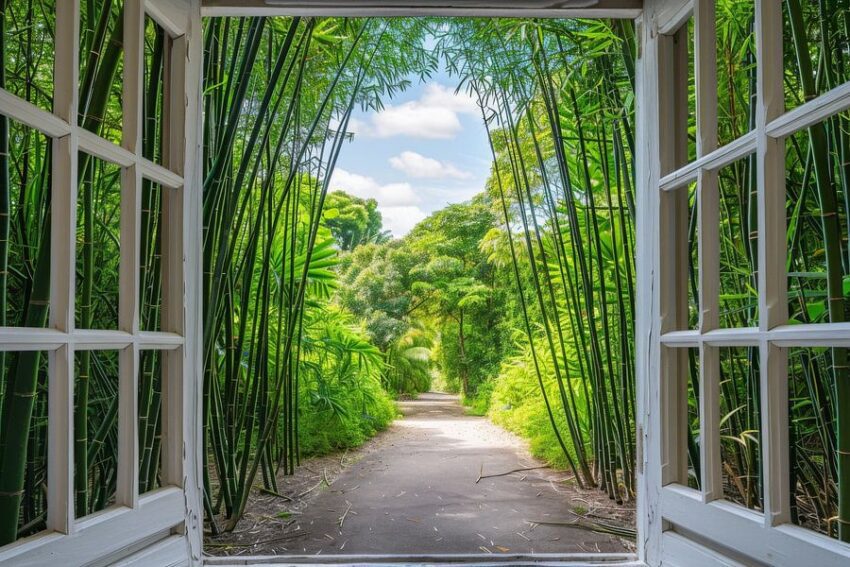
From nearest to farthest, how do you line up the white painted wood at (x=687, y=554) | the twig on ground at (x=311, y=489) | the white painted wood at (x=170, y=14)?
the white painted wood at (x=687, y=554) → the white painted wood at (x=170, y=14) → the twig on ground at (x=311, y=489)

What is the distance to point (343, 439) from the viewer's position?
12.7 feet

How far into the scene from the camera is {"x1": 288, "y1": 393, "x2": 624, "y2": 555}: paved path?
211 centimetres

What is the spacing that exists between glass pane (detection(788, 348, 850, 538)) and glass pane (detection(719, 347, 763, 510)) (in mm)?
70

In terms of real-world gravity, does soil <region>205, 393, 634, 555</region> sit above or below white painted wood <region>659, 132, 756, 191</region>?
below

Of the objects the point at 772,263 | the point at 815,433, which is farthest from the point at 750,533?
the point at 815,433

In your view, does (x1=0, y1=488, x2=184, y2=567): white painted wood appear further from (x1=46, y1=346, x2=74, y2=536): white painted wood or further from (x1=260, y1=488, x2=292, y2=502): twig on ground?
(x1=260, y1=488, x2=292, y2=502): twig on ground

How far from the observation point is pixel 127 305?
2.97 ft

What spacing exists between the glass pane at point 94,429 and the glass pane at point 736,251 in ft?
3.49

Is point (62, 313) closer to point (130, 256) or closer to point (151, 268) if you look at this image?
point (130, 256)

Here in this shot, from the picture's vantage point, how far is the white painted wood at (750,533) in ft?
2.16

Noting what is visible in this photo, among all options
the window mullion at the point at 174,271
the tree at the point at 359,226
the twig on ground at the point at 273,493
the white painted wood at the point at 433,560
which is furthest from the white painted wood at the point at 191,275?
the tree at the point at 359,226

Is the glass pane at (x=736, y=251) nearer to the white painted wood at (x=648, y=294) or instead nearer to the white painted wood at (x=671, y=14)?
the white painted wood at (x=648, y=294)

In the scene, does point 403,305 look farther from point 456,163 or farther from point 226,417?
point 226,417

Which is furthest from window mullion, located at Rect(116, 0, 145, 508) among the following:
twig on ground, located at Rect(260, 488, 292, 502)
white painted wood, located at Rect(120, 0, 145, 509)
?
twig on ground, located at Rect(260, 488, 292, 502)
